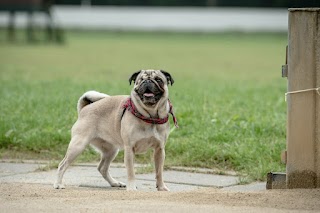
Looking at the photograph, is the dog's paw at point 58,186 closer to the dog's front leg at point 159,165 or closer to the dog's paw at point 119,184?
the dog's paw at point 119,184

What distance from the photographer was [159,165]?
24.4 feet

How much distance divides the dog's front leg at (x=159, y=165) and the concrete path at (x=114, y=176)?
123 mm

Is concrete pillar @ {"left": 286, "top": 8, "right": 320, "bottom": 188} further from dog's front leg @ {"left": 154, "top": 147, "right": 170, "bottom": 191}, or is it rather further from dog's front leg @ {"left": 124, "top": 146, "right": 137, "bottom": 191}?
dog's front leg @ {"left": 124, "top": 146, "right": 137, "bottom": 191}

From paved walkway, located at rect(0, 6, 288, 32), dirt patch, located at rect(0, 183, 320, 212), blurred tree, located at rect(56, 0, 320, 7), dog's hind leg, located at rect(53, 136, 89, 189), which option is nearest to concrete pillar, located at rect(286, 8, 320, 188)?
dirt patch, located at rect(0, 183, 320, 212)

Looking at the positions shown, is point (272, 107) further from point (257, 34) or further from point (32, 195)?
point (257, 34)

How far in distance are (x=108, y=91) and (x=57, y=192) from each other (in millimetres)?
5726

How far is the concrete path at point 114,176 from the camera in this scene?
7.52 meters

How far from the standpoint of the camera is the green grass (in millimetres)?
8625

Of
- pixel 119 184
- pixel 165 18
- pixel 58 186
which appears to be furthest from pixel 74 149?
pixel 165 18

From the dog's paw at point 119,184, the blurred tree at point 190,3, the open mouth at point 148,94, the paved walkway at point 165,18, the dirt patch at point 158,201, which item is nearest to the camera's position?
the dirt patch at point 158,201

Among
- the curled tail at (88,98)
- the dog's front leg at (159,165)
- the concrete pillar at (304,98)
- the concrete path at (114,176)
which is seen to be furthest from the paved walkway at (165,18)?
the concrete pillar at (304,98)

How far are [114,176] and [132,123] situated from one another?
1003 millimetres

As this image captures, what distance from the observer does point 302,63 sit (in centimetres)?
663

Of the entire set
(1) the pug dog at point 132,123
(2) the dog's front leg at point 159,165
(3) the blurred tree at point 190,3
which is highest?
(3) the blurred tree at point 190,3
